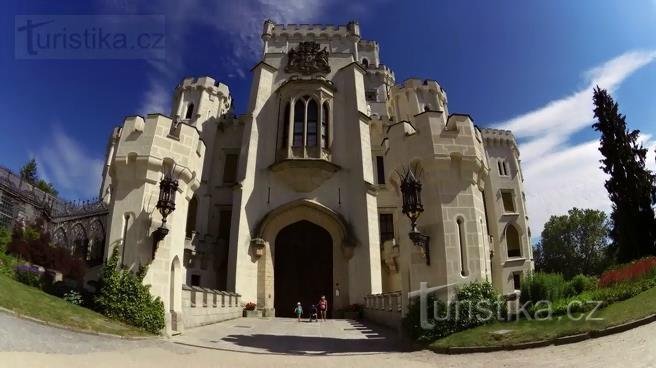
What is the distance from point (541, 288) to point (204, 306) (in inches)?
462

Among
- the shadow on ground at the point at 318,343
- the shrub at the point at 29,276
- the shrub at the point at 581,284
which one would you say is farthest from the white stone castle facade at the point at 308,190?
the shrub at the point at 581,284

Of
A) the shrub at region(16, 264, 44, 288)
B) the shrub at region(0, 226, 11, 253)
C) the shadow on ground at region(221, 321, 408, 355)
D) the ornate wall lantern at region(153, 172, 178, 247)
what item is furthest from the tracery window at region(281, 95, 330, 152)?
the shrub at region(16, 264, 44, 288)

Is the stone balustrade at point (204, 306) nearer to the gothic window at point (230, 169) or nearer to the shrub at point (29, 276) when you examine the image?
the shrub at point (29, 276)

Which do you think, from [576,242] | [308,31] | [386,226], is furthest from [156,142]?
[576,242]

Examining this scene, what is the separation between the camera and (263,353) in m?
9.24

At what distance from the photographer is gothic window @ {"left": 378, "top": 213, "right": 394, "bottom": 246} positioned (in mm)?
25391

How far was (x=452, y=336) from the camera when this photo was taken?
9.30 meters

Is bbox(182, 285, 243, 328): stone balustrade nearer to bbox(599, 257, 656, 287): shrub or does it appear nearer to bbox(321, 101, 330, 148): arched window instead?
bbox(321, 101, 330, 148): arched window

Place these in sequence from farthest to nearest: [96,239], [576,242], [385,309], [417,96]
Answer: [576,242], [417,96], [96,239], [385,309]

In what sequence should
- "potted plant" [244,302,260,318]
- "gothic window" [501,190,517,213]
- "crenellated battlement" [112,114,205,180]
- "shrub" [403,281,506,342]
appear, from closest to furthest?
"shrub" [403,281,506,342] < "crenellated battlement" [112,114,205,180] < "potted plant" [244,302,260,318] < "gothic window" [501,190,517,213]

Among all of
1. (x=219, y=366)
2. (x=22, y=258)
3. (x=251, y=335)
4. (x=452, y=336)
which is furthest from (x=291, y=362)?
(x=22, y=258)

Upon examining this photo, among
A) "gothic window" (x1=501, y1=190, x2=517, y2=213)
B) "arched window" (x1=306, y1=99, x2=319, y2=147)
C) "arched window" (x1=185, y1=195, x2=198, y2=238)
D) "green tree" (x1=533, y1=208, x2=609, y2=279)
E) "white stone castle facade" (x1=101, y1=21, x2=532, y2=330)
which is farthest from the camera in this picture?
"green tree" (x1=533, y1=208, x2=609, y2=279)

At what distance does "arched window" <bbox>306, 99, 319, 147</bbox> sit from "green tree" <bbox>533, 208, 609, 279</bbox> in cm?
4296

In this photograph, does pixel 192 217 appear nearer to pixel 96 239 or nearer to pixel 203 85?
pixel 96 239
